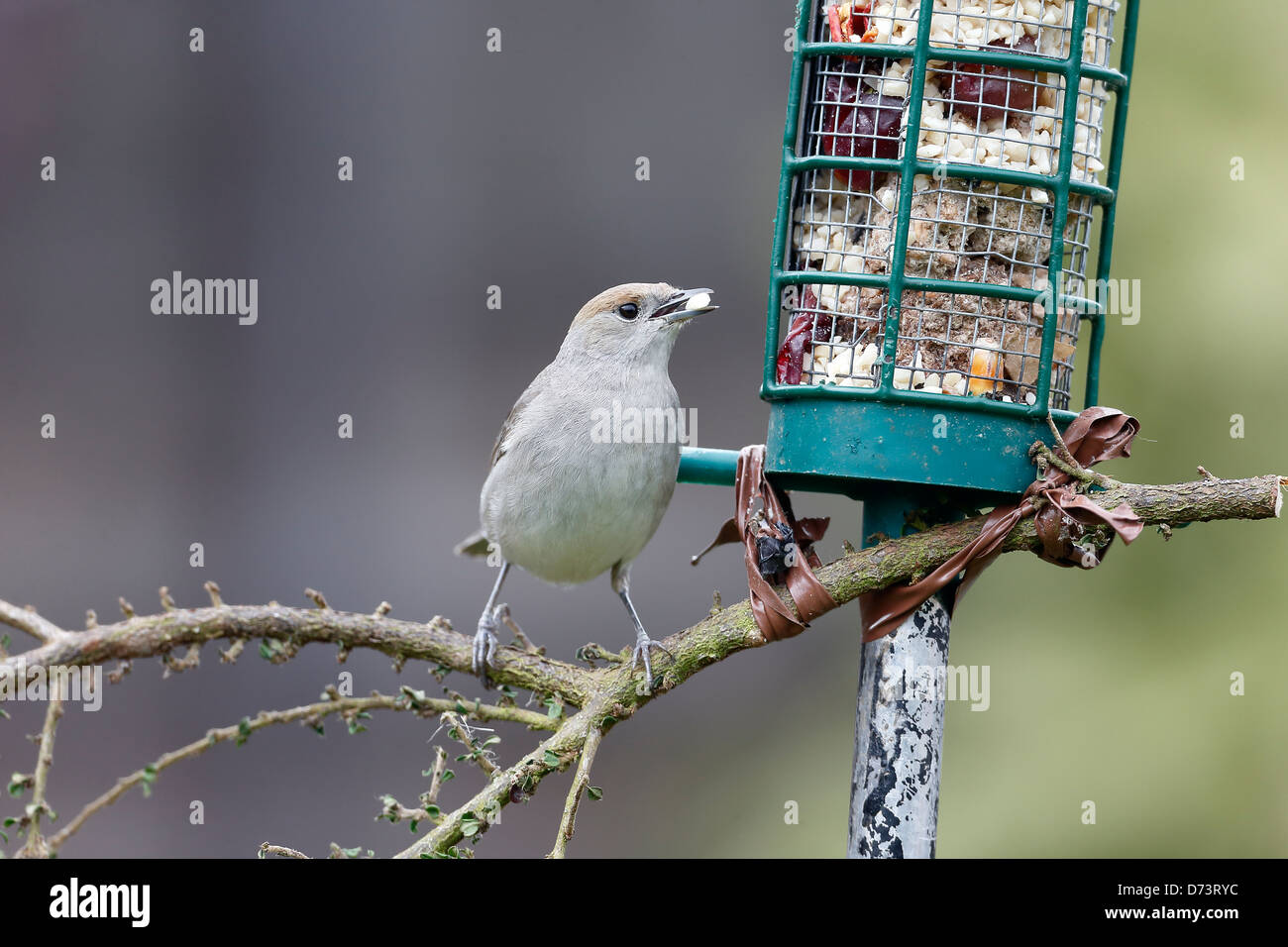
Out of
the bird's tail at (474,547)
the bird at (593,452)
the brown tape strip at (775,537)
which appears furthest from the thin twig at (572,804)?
the bird's tail at (474,547)

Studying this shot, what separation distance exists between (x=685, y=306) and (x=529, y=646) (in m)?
1.51

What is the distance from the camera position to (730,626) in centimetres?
357

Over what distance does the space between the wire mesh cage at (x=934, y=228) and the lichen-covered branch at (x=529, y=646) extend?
0.25m

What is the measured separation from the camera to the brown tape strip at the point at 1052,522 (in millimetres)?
3242

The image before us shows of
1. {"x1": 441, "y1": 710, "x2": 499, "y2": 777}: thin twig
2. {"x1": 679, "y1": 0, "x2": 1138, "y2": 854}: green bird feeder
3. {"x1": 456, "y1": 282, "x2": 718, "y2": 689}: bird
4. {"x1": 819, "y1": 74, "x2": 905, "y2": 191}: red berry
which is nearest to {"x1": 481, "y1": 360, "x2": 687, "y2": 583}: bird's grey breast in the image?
{"x1": 456, "y1": 282, "x2": 718, "y2": 689}: bird

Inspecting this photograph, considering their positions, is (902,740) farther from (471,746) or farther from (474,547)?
(474,547)

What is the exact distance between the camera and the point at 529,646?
4008mm

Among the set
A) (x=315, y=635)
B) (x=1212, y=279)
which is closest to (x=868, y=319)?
(x=315, y=635)

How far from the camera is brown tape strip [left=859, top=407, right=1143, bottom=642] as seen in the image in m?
3.24

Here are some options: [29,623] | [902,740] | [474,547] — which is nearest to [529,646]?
[902,740]

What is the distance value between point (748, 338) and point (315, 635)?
535cm

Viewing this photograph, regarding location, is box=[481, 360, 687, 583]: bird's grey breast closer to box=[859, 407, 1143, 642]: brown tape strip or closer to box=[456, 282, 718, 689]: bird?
box=[456, 282, 718, 689]: bird

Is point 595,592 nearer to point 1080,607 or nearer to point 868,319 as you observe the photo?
point 1080,607
